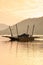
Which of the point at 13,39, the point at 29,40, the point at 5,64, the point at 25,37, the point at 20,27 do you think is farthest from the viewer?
the point at 20,27

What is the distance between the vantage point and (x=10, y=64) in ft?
29.6

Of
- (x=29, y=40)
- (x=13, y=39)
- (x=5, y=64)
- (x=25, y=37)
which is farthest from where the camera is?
(x=13, y=39)

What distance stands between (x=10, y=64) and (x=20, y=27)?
432ft

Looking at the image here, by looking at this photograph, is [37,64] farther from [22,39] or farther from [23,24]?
[23,24]

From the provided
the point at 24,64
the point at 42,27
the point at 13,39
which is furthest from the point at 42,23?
the point at 24,64

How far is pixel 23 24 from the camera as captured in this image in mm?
143875

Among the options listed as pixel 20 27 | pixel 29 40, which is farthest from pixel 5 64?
pixel 20 27

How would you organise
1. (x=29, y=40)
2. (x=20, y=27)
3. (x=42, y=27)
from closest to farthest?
1. (x=29, y=40)
2. (x=42, y=27)
3. (x=20, y=27)

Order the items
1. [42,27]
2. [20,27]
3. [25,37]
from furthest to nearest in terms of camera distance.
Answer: [20,27] < [42,27] < [25,37]

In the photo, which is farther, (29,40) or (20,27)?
(20,27)

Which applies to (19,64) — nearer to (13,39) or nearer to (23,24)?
(13,39)

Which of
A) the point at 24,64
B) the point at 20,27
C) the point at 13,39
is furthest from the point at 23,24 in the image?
the point at 24,64

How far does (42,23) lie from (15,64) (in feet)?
415

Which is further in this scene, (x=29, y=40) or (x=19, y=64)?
(x=29, y=40)
